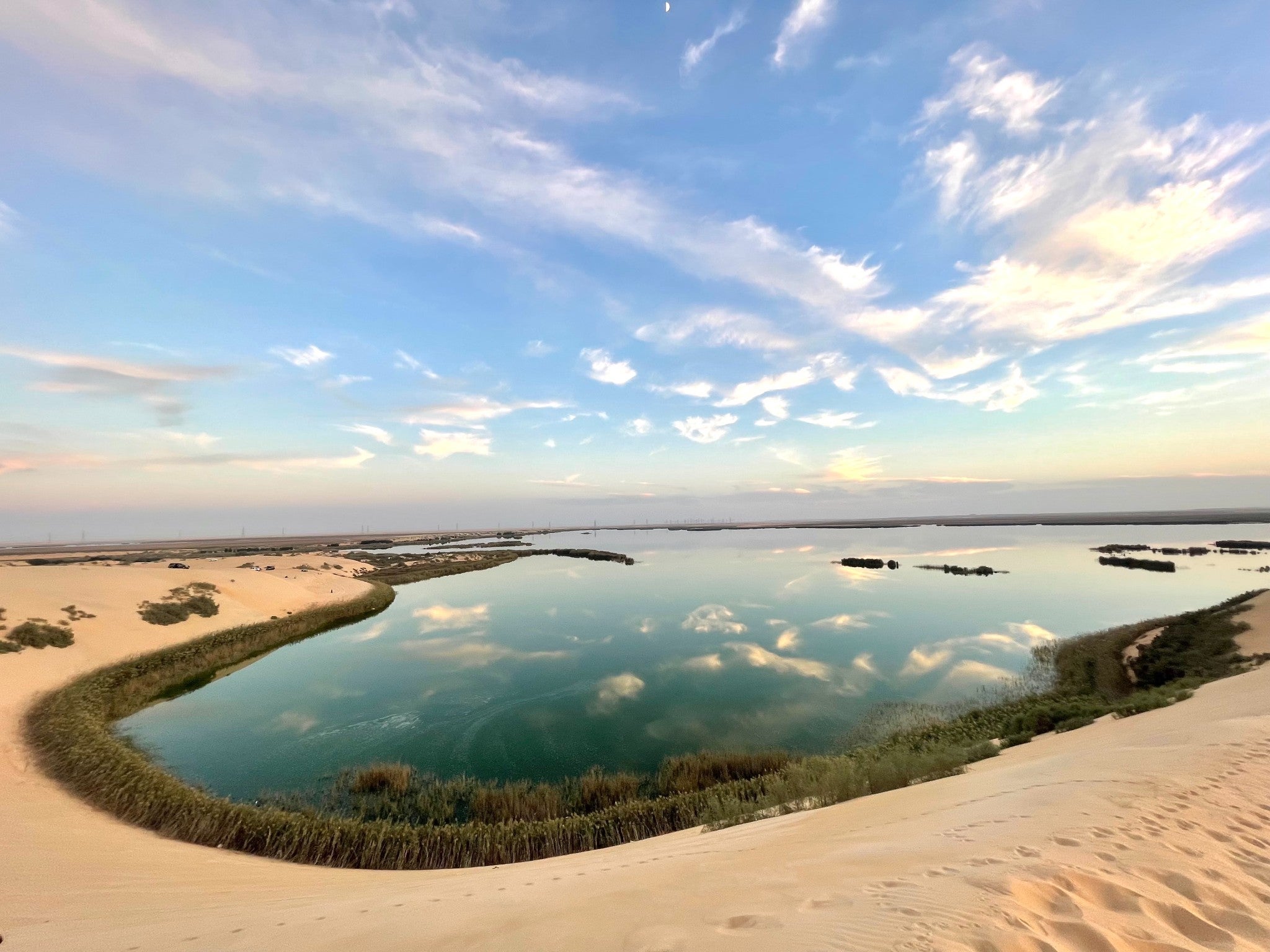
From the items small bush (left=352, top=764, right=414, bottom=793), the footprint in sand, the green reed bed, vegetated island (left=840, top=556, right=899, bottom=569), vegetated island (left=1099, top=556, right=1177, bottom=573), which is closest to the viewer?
the footprint in sand

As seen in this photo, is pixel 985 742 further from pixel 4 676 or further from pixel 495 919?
pixel 4 676

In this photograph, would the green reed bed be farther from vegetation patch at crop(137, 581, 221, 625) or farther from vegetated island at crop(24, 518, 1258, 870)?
vegetation patch at crop(137, 581, 221, 625)

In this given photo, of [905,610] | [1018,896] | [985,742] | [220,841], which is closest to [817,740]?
[985,742]

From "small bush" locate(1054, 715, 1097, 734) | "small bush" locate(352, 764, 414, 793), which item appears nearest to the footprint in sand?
"small bush" locate(352, 764, 414, 793)

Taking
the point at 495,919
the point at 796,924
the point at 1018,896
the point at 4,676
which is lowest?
the point at 4,676

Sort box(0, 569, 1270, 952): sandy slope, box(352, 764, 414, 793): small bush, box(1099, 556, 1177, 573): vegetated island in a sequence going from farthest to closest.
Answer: box(1099, 556, 1177, 573): vegetated island
box(352, 764, 414, 793): small bush
box(0, 569, 1270, 952): sandy slope

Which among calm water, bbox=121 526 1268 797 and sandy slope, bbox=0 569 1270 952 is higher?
sandy slope, bbox=0 569 1270 952
